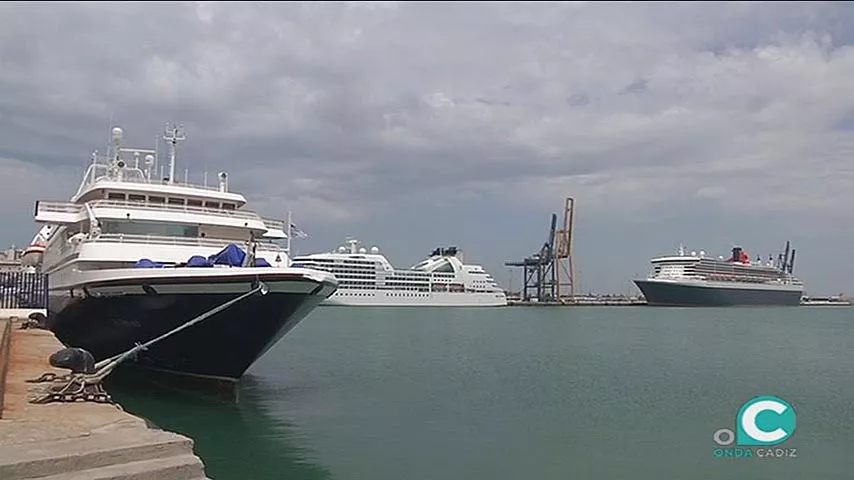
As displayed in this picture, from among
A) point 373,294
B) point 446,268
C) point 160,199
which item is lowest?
point 373,294

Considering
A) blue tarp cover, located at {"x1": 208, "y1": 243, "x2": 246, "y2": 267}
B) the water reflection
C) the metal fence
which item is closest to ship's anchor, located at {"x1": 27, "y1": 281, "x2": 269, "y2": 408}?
the water reflection

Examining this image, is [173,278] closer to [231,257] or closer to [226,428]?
[231,257]

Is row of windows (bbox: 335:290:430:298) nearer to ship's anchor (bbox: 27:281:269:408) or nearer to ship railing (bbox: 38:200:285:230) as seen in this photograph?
ship railing (bbox: 38:200:285:230)

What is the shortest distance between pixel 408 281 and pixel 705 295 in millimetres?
43163

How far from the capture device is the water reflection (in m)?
11.8

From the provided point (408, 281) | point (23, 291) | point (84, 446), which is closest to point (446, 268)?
point (408, 281)

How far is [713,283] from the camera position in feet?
361

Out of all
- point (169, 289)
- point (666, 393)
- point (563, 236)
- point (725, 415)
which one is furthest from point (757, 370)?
point (563, 236)

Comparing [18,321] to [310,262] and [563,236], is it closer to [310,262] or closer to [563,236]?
[310,262]

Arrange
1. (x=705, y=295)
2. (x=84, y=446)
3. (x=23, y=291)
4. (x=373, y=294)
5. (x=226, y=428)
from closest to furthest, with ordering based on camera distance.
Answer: (x=84, y=446), (x=226, y=428), (x=23, y=291), (x=373, y=294), (x=705, y=295)

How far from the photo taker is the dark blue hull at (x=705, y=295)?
362ft

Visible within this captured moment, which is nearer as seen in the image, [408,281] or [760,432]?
[760,432]

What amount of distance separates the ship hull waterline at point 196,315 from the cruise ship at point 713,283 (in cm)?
10108

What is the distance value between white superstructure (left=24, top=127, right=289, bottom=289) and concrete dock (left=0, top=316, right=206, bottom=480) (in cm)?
847
